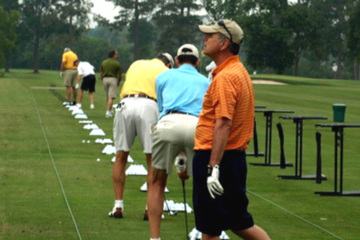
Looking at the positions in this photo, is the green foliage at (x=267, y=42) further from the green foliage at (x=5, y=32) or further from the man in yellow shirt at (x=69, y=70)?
the man in yellow shirt at (x=69, y=70)

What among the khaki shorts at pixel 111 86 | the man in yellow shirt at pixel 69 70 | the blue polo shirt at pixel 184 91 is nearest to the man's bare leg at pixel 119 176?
the blue polo shirt at pixel 184 91

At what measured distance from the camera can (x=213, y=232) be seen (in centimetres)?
788

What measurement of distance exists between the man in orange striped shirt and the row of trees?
9439cm

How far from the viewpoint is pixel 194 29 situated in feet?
432

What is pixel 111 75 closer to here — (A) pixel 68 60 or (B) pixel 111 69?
(B) pixel 111 69

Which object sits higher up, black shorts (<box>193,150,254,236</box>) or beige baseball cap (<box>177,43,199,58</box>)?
beige baseball cap (<box>177,43,199,58</box>)

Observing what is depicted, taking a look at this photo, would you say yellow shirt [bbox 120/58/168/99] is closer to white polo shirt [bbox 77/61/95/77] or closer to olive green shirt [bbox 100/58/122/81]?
olive green shirt [bbox 100/58/122/81]

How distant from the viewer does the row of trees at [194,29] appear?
349 feet

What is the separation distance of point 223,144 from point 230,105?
30cm

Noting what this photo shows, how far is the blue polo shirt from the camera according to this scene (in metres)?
9.89

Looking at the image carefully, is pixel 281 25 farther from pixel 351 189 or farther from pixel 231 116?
pixel 231 116

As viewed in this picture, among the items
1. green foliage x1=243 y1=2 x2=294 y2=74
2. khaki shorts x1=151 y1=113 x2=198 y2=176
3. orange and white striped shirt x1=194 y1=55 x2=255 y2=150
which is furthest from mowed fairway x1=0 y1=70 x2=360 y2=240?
green foliage x1=243 y1=2 x2=294 y2=74

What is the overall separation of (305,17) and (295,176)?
92612 mm

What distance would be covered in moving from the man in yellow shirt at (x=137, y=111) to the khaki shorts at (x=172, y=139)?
1636 mm
